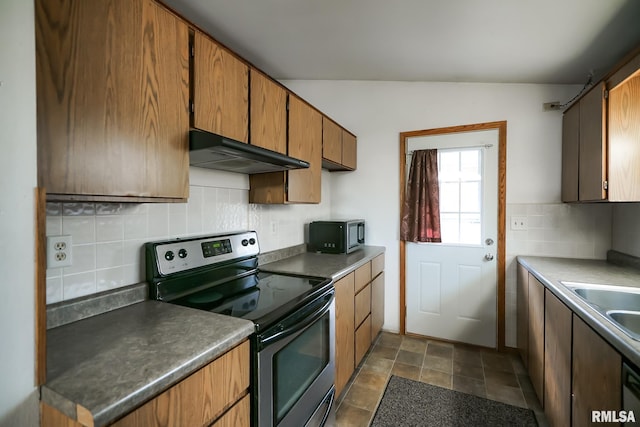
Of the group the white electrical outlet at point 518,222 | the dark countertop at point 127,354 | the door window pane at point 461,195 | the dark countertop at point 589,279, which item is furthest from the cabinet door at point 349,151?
the dark countertop at point 127,354

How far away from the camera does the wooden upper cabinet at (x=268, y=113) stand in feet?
5.15

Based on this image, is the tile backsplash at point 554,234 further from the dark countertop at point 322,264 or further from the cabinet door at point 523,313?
the dark countertop at point 322,264

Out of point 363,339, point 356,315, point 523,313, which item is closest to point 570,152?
point 523,313

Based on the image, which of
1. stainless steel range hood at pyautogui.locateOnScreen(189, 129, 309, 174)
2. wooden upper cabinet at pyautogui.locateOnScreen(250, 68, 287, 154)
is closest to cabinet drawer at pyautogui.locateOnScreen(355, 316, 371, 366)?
stainless steel range hood at pyautogui.locateOnScreen(189, 129, 309, 174)

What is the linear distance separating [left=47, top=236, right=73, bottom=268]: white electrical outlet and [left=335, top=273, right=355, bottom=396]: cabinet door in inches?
51.6

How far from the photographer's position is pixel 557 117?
2.41 metres

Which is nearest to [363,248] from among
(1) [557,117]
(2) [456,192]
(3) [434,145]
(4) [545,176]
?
(2) [456,192]

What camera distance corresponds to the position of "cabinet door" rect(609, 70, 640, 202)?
1.61m

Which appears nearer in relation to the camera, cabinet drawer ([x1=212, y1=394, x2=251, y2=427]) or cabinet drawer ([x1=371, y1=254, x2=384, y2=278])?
cabinet drawer ([x1=212, y1=394, x2=251, y2=427])

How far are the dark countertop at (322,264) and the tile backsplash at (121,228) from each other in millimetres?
414

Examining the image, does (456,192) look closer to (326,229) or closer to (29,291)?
(326,229)

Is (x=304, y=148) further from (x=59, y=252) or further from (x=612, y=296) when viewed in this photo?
(x=612, y=296)

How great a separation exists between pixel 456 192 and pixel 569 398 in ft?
5.62

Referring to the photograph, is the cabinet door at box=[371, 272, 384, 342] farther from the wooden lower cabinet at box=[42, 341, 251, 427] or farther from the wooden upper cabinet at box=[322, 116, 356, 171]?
the wooden lower cabinet at box=[42, 341, 251, 427]
